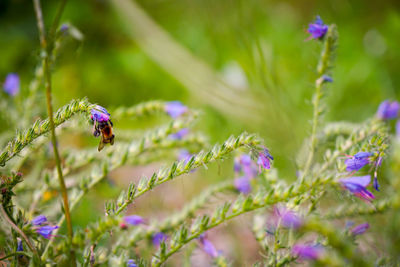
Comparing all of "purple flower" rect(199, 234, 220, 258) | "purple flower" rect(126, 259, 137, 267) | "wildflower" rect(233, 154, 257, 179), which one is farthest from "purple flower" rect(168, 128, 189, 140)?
"purple flower" rect(126, 259, 137, 267)

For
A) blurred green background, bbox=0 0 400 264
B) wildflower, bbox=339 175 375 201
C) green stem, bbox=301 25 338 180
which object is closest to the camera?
wildflower, bbox=339 175 375 201

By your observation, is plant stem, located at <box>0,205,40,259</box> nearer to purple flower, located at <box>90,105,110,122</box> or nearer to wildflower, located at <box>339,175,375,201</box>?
purple flower, located at <box>90,105,110,122</box>

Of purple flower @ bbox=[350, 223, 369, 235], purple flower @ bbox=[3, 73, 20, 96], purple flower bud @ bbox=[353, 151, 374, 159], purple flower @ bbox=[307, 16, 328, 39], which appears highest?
purple flower @ bbox=[3, 73, 20, 96]

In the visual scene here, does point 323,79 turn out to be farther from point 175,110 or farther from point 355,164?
point 175,110

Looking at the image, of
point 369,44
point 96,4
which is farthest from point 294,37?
point 96,4

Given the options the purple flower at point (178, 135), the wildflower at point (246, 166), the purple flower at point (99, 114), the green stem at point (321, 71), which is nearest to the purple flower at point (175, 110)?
the purple flower at point (178, 135)

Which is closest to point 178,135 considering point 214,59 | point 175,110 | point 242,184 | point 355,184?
point 175,110
